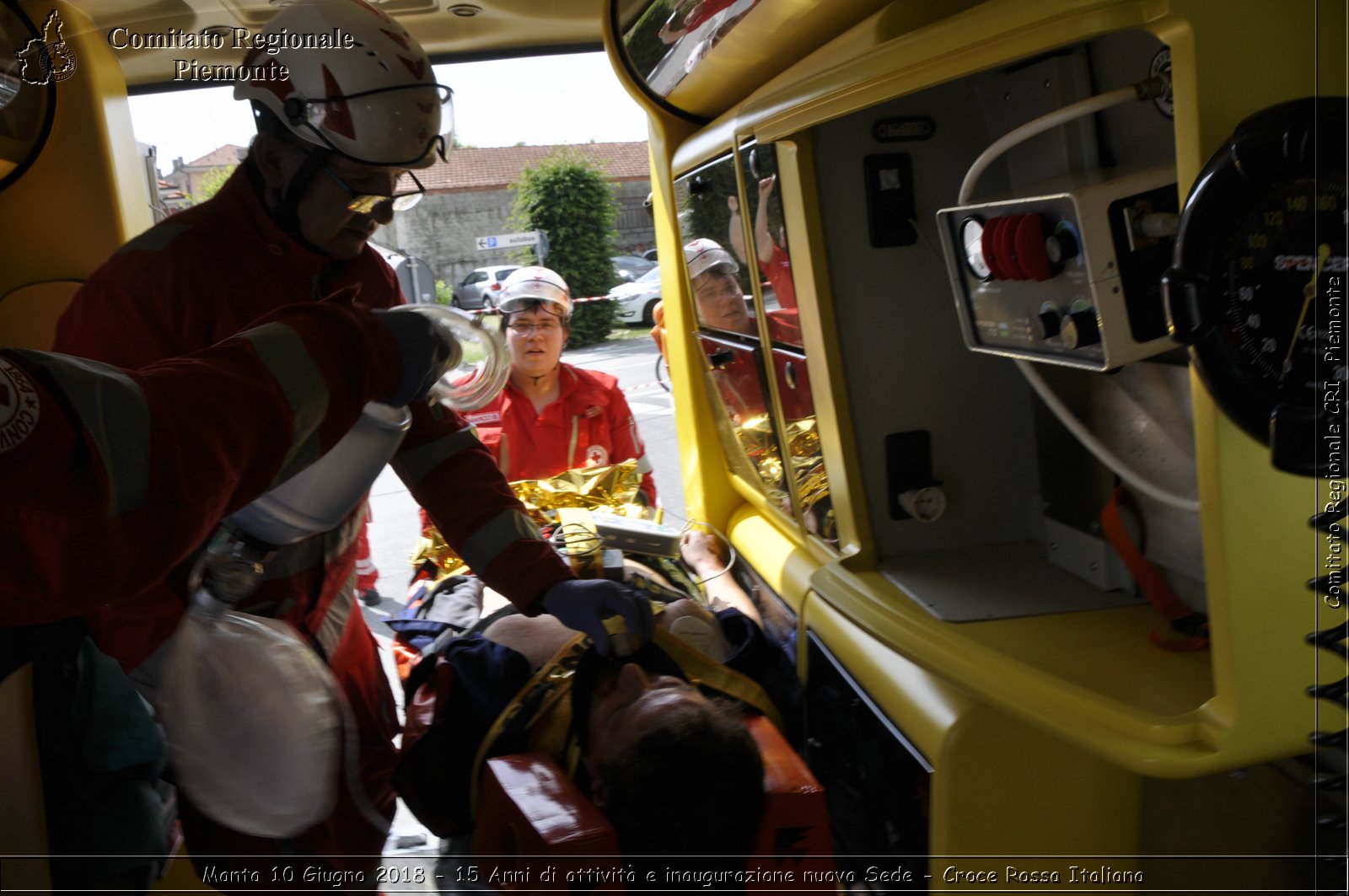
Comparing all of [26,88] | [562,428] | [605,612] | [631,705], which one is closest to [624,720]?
[631,705]

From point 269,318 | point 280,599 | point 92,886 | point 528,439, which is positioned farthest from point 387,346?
point 528,439

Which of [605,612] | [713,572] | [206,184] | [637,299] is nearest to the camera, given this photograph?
[605,612]

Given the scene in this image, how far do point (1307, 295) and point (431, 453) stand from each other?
1.60 meters

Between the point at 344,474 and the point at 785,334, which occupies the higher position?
the point at 785,334

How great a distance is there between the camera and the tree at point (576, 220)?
34.8ft

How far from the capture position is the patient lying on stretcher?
1502mm

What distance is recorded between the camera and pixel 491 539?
6.37 ft

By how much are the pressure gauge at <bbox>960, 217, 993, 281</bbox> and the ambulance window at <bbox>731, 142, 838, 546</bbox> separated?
1.71 feet

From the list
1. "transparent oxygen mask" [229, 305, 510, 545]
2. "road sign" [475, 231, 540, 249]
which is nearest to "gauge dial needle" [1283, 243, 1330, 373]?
"transparent oxygen mask" [229, 305, 510, 545]

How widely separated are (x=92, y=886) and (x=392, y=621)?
95 cm

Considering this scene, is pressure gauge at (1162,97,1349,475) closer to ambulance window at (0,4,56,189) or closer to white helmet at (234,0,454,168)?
white helmet at (234,0,454,168)

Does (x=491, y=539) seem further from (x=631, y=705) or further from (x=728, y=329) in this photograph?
(x=728, y=329)

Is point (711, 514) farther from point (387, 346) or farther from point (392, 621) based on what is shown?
point (387, 346)

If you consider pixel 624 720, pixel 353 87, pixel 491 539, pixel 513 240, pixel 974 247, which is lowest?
pixel 624 720
